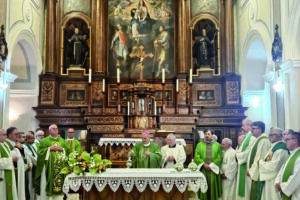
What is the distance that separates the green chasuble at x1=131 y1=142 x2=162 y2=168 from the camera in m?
7.39

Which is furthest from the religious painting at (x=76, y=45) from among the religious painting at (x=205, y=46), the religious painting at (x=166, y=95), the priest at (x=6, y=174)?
the priest at (x=6, y=174)

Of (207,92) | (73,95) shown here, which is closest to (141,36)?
(207,92)

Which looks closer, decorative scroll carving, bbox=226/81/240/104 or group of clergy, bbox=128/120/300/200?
group of clergy, bbox=128/120/300/200

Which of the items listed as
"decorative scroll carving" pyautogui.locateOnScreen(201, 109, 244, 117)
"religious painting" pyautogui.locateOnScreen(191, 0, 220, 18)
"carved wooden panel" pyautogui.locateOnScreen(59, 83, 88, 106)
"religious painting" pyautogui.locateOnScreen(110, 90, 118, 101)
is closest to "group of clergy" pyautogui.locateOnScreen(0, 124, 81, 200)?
"carved wooden panel" pyautogui.locateOnScreen(59, 83, 88, 106)

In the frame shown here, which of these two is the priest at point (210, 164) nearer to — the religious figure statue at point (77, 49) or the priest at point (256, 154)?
the priest at point (256, 154)

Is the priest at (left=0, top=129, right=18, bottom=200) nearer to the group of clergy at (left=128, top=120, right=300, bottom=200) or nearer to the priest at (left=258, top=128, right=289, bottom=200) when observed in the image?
the group of clergy at (left=128, top=120, right=300, bottom=200)

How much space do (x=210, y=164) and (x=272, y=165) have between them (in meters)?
1.90

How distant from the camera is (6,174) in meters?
6.79

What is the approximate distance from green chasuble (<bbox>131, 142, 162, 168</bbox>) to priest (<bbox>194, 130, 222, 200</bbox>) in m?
1.12

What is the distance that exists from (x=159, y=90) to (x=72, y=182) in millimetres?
7343

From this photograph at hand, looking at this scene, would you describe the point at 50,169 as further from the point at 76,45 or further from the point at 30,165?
the point at 76,45

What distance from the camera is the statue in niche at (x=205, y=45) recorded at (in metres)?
13.1

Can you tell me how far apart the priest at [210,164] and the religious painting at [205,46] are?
539cm

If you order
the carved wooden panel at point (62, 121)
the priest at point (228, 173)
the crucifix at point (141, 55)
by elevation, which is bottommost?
the priest at point (228, 173)
